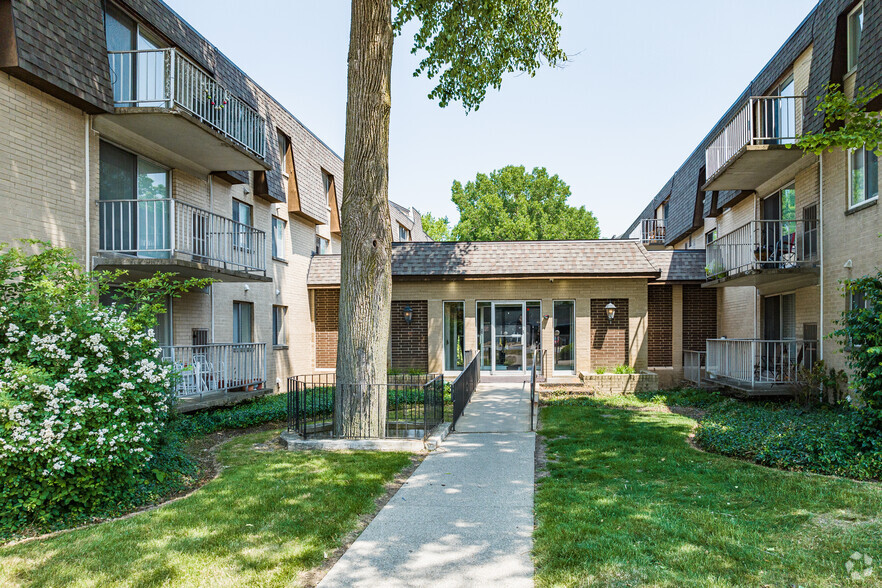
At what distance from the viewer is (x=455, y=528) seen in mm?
5379

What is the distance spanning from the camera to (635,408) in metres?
13.4

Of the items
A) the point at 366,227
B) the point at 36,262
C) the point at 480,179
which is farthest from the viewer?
the point at 480,179

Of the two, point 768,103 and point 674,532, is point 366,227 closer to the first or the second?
point 674,532

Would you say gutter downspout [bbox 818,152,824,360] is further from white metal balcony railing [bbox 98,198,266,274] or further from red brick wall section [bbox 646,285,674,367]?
white metal balcony railing [bbox 98,198,266,274]

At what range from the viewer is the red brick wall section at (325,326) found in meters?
19.5

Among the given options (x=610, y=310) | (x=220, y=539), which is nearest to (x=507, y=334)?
(x=610, y=310)

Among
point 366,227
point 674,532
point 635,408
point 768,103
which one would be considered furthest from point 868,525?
point 768,103

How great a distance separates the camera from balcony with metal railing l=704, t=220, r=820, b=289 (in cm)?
1288

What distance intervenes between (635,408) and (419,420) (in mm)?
5330

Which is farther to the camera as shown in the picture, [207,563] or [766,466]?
[766,466]

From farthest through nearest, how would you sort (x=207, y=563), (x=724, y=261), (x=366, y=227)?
(x=724, y=261), (x=366, y=227), (x=207, y=563)

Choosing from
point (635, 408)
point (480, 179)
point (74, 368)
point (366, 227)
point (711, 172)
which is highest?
point (480, 179)

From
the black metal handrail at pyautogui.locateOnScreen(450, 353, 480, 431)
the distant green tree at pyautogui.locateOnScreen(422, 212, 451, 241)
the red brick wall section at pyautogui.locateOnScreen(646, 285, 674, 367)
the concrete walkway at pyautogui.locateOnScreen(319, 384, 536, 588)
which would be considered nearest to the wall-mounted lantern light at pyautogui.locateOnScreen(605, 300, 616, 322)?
the red brick wall section at pyautogui.locateOnScreen(646, 285, 674, 367)

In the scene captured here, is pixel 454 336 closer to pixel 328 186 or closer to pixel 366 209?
pixel 328 186
